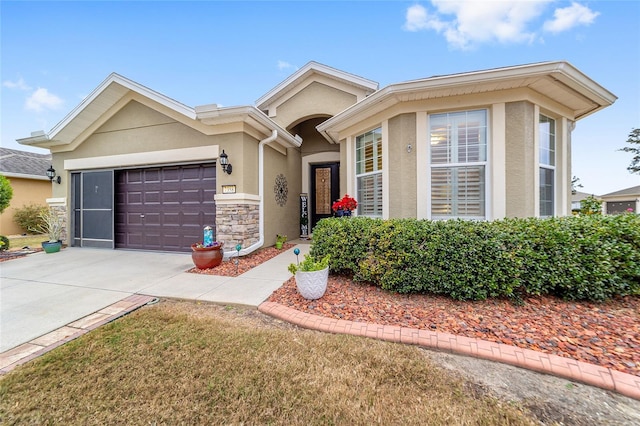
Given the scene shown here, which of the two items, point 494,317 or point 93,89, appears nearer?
→ point 494,317

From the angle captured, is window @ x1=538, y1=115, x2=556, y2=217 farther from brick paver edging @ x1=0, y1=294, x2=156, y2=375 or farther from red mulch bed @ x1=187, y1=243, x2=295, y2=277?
brick paver edging @ x1=0, y1=294, x2=156, y2=375

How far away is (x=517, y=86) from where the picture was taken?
4.49 metres

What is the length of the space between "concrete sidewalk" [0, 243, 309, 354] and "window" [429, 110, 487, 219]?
3.58 metres

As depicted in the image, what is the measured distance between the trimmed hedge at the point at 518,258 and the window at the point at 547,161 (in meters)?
1.47

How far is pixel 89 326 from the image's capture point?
298 cm

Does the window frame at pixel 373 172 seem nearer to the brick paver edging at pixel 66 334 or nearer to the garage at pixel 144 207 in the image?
the garage at pixel 144 207

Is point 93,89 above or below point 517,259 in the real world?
above

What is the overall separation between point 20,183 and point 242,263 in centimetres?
1396

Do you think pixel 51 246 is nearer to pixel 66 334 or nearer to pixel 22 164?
pixel 66 334

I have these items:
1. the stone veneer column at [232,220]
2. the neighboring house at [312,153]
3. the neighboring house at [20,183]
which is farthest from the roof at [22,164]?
the stone veneer column at [232,220]

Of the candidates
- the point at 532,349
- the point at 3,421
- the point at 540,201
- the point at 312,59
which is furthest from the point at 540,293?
the point at 312,59

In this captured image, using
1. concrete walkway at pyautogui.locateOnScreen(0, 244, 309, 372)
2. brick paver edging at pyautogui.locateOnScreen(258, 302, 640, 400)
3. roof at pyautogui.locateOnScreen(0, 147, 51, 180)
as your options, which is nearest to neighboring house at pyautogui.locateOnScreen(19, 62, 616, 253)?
concrete walkway at pyautogui.locateOnScreen(0, 244, 309, 372)

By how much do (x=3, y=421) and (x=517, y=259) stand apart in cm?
516

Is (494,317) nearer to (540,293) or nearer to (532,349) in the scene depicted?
(532,349)
